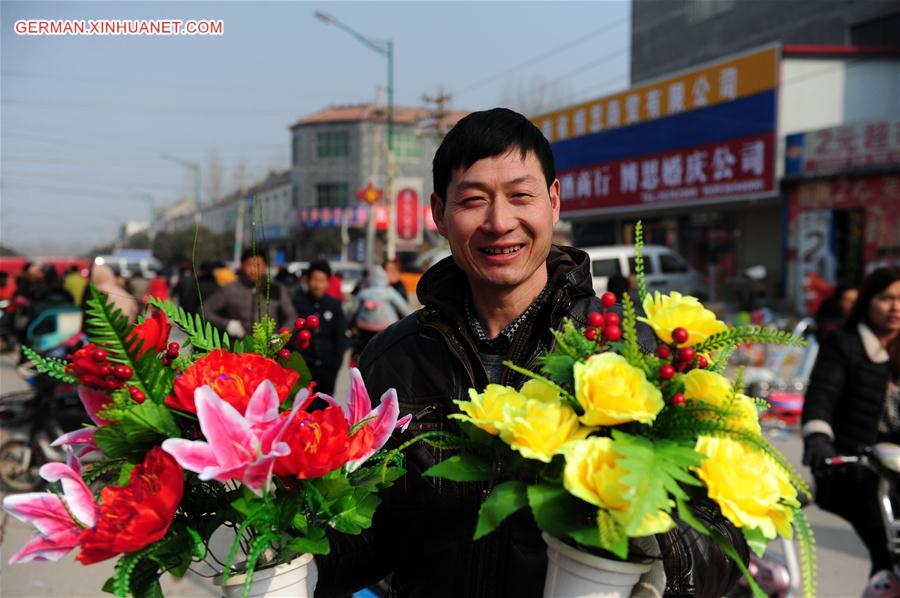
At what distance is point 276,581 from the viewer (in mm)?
1166

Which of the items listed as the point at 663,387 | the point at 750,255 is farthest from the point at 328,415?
the point at 750,255

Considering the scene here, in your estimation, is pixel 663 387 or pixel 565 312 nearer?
pixel 663 387

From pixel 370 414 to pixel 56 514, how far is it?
1.60 ft

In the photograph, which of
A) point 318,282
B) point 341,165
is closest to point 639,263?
point 318,282

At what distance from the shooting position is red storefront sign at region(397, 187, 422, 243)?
24.6 m

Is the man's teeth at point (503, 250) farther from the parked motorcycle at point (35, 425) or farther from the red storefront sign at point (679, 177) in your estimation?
the red storefront sign at point (679, 177)

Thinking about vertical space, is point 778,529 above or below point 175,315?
below

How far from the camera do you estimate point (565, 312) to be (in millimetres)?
1622

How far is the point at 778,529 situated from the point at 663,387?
253 mm

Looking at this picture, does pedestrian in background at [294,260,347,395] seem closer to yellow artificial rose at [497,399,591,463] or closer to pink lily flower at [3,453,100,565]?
pink lily flower at [3,453,100,565]

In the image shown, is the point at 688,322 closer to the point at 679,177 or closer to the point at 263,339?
the point at 263,339

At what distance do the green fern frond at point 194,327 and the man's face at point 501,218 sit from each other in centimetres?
54

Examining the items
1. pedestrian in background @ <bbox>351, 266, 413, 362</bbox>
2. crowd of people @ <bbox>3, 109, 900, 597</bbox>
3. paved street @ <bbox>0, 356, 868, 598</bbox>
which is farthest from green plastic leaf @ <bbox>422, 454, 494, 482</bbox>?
A: pedestrian in background @ <bbox>351, 266, 413, 362</bbox>

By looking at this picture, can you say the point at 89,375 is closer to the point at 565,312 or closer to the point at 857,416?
the point at 565,312
